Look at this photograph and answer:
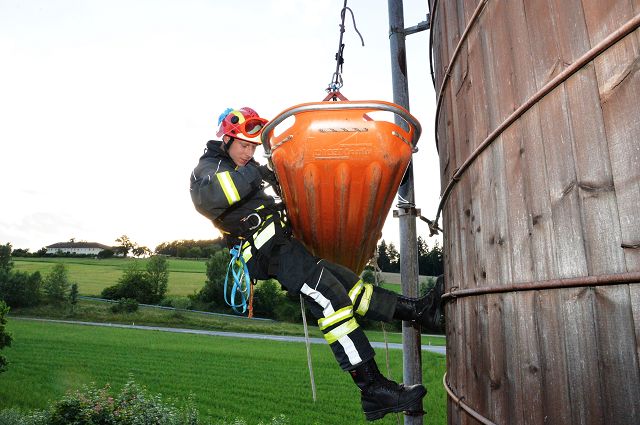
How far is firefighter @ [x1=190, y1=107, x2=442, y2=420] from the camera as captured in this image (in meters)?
3.27

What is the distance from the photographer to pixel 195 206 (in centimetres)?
368

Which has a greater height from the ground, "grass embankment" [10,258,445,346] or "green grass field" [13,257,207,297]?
"green grass field" [13,257,207,297]

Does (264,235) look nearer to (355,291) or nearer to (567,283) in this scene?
(355,291)

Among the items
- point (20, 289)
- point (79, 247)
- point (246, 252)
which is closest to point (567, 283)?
point (246, 252)

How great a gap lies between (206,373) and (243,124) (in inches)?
1490

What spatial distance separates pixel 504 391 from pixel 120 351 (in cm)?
4835

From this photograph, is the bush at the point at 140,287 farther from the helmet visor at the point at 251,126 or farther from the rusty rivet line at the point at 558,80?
the rusty rivet line at the point at 558,80

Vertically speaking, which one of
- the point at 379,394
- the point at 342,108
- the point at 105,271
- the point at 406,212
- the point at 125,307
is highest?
the point at 105,271

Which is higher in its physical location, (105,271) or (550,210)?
(105,271)

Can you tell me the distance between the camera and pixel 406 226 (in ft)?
13.9

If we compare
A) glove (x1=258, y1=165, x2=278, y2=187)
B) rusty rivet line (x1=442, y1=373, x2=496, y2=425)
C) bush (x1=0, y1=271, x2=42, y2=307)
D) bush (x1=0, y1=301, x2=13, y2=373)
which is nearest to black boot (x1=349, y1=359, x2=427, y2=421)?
rusty rivet line (x1=442, y1=373, x2=496, y2=425)

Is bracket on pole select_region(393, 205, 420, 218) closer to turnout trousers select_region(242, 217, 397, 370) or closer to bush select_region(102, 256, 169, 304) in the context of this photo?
Result: turnout trousers select_region(242, 217, 397, 370)

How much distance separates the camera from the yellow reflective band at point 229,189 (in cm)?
348

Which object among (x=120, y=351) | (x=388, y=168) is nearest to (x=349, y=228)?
(x=388, y=168)
